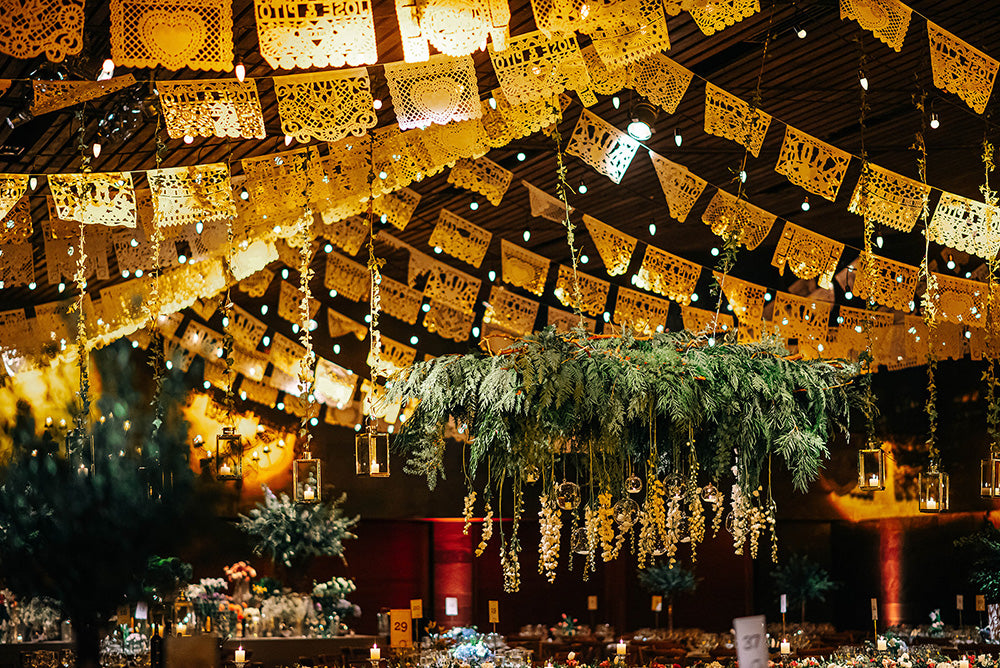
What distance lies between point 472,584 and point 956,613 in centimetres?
597

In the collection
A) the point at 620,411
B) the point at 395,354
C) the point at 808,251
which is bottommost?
the point at 620,411

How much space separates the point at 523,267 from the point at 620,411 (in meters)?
5.42

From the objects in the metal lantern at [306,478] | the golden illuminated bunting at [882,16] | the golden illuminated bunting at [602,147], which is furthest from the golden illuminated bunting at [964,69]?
the metal lantern at [306,478]

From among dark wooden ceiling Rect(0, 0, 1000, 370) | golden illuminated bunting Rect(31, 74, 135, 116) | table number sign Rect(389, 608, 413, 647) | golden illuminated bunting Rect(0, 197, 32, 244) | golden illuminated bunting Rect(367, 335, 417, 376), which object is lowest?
table number sign Rect(389, 608, 413, 647)

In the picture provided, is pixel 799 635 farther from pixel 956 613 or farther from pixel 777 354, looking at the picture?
pixel 777 354

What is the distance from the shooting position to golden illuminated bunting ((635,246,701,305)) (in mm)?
9180

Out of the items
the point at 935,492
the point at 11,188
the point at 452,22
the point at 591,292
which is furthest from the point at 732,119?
the point at 591,292

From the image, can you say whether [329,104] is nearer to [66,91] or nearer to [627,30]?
[66,91]

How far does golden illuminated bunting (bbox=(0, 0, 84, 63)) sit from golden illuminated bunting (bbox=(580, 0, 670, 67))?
209 centimetres

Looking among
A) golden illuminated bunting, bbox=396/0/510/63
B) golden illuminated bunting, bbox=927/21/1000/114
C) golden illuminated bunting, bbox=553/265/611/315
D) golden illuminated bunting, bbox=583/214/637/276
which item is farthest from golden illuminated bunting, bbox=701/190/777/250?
golden illuminated bunting, bbox=396/0/510/63

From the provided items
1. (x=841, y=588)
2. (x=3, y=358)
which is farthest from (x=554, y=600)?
(x=3, y=358)

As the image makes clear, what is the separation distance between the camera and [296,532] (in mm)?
11883

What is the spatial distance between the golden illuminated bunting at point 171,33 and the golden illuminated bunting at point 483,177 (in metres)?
3.49

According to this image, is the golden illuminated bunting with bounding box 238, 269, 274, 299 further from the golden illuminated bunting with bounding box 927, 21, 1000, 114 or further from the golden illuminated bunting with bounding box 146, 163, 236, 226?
the golden illuminated bunting with bounding box 927, 21, 1000, 114
